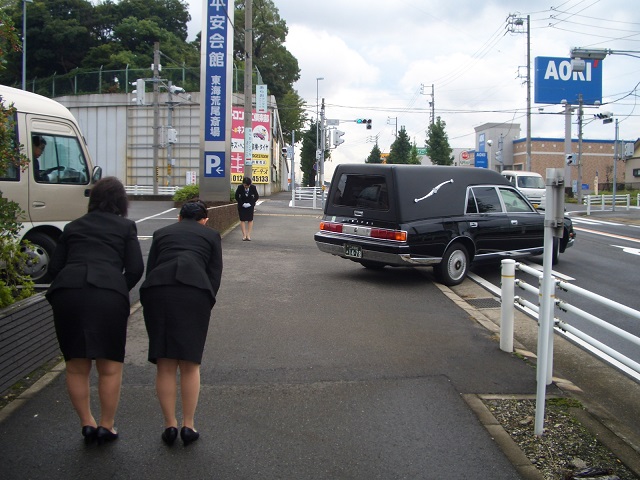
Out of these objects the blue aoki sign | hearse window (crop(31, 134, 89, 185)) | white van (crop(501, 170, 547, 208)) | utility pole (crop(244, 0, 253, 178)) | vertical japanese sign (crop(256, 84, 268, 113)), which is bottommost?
hearse window (crop(31, 134, 89, 185))

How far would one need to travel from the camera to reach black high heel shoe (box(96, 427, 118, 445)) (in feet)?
13.0

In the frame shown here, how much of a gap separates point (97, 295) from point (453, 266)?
7.43m

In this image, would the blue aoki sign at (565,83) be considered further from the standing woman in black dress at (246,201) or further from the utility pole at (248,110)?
the standing woman in black dress at (246,201)

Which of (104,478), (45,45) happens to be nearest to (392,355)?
(104,478)

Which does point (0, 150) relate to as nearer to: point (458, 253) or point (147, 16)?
point (458, 253)

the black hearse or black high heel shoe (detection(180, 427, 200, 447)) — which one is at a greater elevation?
the black hearse

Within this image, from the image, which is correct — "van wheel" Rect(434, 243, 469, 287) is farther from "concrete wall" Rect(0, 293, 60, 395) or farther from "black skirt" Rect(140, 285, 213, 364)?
"black skirt" Rect(140, 285, 213, 364)

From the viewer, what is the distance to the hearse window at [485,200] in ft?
35.7

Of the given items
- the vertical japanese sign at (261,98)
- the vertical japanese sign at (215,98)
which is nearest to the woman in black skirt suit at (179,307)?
the vertical japanese sign at (215,98)

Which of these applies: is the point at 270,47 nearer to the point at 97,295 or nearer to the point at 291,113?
the point at 291,113

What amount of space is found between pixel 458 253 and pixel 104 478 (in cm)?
782

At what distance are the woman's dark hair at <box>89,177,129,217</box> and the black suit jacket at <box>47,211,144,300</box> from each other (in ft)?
0.19

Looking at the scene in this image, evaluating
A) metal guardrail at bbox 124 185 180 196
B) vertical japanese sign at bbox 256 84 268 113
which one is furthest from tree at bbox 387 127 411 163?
metal guardrail at bbox 124 185 180 196

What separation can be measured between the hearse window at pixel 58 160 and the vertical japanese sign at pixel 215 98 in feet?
33.9
